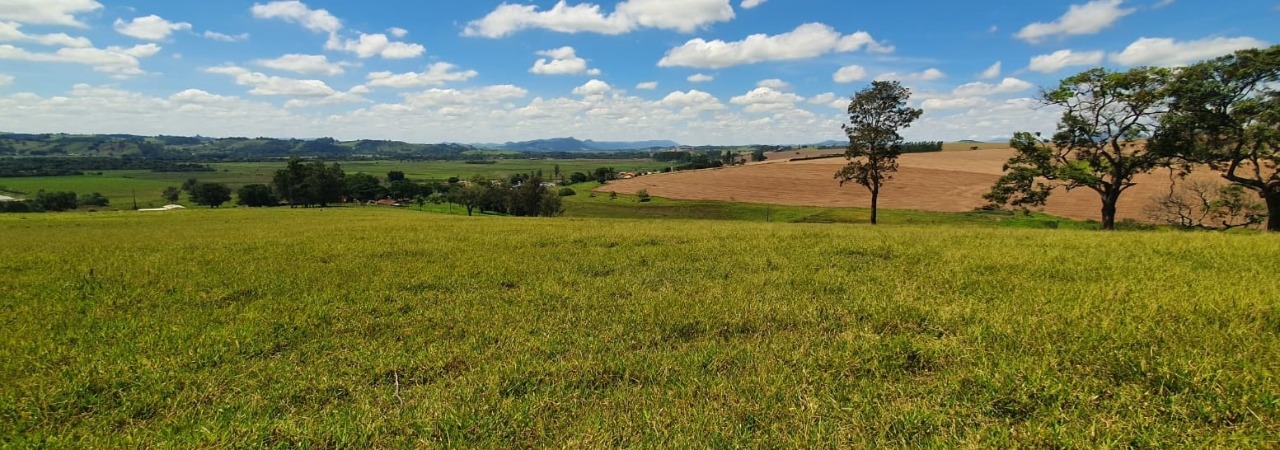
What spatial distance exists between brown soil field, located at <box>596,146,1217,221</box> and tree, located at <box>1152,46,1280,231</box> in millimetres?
33057

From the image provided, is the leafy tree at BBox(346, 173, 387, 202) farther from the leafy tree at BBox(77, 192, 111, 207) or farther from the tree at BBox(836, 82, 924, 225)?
the tree at BBox(836, 82, 924, 225)

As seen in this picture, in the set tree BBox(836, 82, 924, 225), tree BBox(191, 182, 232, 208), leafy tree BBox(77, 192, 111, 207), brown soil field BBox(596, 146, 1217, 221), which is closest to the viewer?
tree BBox(836, 82, 924, 225)

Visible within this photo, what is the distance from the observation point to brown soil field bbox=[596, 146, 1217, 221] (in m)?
67.5

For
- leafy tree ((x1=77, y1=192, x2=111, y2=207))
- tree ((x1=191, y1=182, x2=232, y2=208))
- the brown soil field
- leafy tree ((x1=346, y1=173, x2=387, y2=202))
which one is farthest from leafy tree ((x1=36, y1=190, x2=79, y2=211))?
the brown soil field

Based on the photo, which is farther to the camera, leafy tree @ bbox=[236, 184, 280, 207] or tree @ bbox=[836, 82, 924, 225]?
leafy tree @ bbox=[236, 184, 280, 207]

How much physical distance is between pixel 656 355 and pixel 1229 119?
3538 cm

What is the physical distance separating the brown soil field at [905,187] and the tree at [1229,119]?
3306 centimetres

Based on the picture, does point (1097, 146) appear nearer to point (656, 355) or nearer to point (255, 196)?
point (656, 355)

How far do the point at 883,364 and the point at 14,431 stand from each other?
7.61 metres

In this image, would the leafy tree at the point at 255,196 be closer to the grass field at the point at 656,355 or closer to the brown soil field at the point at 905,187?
the brown soil field at the point at 905,187

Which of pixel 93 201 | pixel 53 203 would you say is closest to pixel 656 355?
pixel 53 203

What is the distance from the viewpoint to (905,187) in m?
90.1

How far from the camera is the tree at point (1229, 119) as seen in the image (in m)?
24.7

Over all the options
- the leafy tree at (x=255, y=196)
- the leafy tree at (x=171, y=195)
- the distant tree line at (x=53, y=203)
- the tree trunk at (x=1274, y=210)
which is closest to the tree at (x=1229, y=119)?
the tree trunk at (x=1274, y=210)
